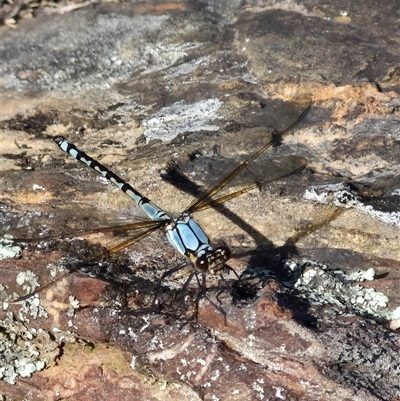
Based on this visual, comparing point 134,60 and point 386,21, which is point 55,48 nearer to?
point 134,60

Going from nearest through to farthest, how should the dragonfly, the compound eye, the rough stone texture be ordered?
1. the rough stone texture
2. the compound eye
3. the dragonfly

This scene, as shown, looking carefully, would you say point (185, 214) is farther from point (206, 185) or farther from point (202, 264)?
point (202, 264)

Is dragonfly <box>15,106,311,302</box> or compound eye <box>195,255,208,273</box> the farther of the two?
dragonfly <box>15,106,311,302</box>

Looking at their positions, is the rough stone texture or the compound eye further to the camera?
the compound eye

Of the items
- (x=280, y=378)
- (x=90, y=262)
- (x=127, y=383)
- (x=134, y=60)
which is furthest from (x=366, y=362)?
(x=134, y=60)

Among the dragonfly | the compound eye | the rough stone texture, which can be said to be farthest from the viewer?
the dragonfly
